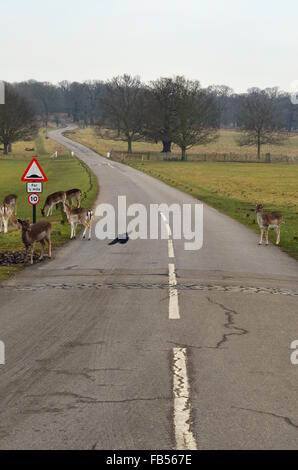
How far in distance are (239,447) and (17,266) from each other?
1157 centimetres

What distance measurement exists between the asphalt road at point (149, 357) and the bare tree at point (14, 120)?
9323 cm

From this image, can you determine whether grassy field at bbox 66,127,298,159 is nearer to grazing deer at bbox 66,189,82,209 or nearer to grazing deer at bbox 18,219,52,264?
grazing deer at bbox 66,189,82,209

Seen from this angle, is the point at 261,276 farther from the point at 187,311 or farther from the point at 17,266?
the point at 17,266

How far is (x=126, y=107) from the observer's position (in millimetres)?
114062

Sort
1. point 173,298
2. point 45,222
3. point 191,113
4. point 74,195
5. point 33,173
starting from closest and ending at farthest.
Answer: point 173,298 < point 45,222 < point 33,173 < point 74,195 < point 191,113

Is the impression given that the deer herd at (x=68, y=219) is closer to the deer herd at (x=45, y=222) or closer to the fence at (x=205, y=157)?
the deer herd at (x=45, y=222)

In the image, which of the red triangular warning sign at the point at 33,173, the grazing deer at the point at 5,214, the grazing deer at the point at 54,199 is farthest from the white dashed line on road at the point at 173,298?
the grazing deer at the point at 54,199

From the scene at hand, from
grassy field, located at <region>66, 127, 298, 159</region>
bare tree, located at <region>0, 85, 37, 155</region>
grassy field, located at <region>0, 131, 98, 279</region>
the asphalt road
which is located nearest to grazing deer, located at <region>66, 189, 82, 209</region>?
grassy field, located at <region>0, 131, 98, 279</region>

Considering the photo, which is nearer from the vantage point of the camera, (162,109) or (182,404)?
(182,404)

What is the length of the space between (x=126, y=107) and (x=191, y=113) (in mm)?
18315

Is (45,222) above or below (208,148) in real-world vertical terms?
below

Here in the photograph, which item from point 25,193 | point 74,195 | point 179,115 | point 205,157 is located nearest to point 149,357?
point 74,195

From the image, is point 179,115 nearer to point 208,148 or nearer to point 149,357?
point 208,148

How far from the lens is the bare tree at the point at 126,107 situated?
361 ft
